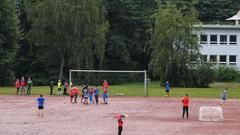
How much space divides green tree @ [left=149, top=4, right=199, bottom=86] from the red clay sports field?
26.9 meters

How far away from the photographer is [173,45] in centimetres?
7631

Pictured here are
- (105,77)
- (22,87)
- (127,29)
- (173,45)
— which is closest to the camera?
(22,87)

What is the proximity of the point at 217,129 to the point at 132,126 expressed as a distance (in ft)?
15.7

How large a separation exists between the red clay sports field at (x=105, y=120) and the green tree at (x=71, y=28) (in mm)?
32925

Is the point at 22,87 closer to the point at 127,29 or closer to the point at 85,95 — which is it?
the point at 85,95

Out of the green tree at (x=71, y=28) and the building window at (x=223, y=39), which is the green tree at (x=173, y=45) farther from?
the building window at (x=223, y=39)

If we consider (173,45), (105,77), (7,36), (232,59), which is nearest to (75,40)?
(7,36)

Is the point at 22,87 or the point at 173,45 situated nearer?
the point at 22,87

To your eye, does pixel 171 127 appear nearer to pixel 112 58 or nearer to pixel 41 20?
pixel 41 20

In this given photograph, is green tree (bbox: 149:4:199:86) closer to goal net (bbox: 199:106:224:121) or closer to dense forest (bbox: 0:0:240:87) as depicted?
dense forest (bbox: 0:0:240:87)

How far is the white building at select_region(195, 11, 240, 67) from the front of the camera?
96.7 m

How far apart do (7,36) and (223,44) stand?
38370 mm

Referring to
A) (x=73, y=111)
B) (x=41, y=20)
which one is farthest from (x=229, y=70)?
(x=73, y=111)

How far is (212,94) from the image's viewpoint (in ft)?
206
